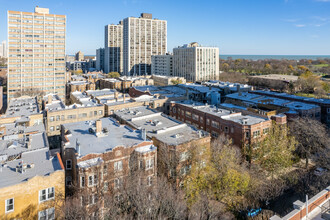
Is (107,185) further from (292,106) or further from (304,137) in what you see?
(292,106)

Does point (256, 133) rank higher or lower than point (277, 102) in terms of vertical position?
lower

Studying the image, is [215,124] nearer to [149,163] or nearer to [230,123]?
[230,123]

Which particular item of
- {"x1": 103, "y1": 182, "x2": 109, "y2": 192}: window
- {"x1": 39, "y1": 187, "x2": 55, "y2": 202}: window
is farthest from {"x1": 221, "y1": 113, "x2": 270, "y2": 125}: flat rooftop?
{"x1": 39, "y1": 187, "x2": 55, "y2": 202}: window

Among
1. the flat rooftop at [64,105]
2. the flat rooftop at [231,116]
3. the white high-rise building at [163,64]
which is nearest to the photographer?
the flat rooftop at [231,116]

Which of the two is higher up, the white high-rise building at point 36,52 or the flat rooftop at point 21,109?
the white high-rise building at point 36,52

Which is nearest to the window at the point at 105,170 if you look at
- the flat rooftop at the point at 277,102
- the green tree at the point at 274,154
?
the green tree at the point at 274,154

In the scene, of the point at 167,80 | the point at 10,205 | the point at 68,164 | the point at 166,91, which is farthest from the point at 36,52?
the point at 10,205

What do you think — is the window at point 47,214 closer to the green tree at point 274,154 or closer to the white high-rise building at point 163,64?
the green tree at point 274,154
